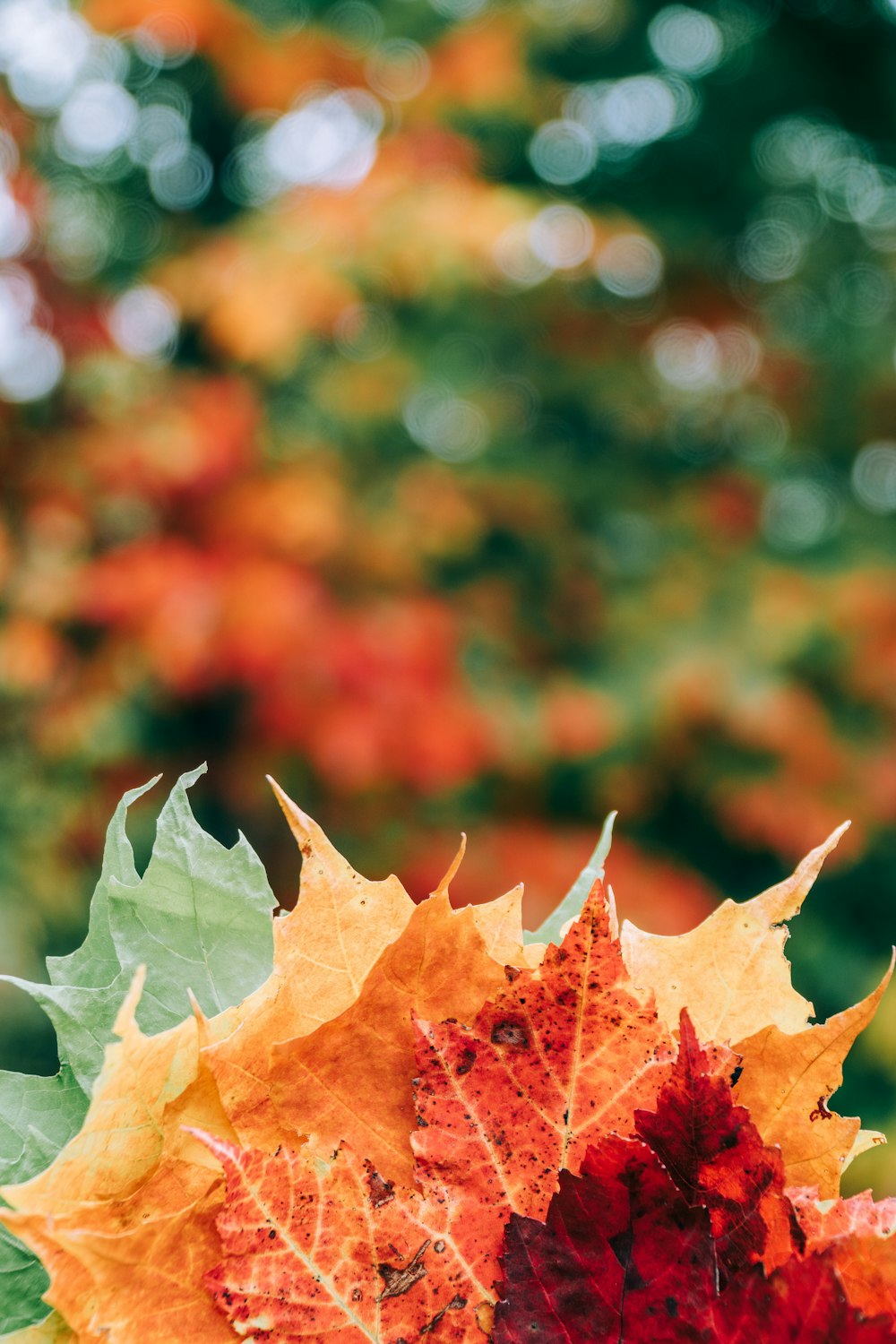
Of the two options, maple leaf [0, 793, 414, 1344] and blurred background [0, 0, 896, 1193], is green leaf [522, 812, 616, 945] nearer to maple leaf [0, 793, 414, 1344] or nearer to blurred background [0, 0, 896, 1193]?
maple leaf [0, 793, 414, 1344]

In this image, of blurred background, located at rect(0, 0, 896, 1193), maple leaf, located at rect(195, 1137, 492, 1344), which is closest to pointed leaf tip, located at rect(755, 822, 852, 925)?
maple leaf, located at rect(195, 1137, 492, 1344)

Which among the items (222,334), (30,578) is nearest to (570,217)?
(222,334)

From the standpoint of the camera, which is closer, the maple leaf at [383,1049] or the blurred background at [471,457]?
the maple leaf at [383,1049]

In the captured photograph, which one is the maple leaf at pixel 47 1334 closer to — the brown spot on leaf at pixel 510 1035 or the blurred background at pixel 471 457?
the brown spot on leaf at pixel 510 1035

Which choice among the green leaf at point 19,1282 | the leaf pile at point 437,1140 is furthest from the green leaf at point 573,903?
the green leaf at point 19,1282

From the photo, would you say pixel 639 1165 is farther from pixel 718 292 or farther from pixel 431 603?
pixel 718 292

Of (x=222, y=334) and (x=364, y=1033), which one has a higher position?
(x=364, y=1033)
